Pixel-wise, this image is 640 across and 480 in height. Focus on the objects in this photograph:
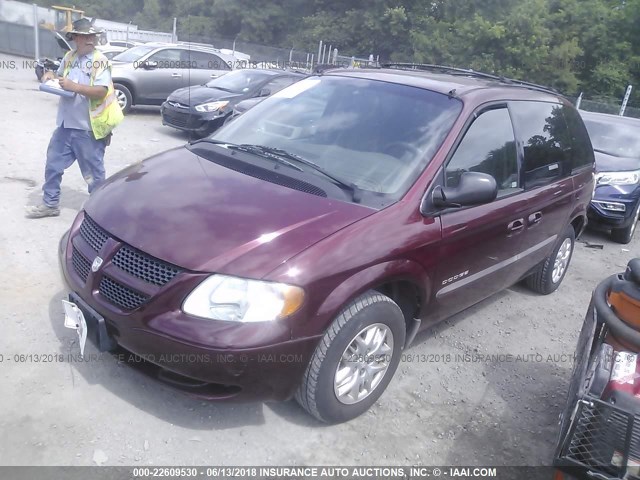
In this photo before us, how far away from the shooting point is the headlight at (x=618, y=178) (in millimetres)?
7348

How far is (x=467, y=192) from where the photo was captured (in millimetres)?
3045

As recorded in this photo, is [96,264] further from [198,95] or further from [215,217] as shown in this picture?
[198,95]

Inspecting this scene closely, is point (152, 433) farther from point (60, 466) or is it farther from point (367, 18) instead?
point (367, 18)

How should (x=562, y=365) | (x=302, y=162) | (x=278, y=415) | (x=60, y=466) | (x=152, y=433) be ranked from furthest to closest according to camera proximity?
(x=562, y=365) → (x=302, y=162) → (x=278, y=415) → (x=152, y=433) → (x=60, y=466)

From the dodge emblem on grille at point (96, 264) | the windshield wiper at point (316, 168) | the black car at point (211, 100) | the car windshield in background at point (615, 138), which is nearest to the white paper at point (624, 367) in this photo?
the windshield wiper at point (316, 168)

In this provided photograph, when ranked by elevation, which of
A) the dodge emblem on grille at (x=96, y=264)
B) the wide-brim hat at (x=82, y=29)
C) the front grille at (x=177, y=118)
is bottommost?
the front grille at (x=177, y=118)

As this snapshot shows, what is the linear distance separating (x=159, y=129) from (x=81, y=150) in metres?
6.29

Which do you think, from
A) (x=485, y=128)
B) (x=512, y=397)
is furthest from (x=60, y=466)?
(x=485, y=128)

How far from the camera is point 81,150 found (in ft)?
16.7

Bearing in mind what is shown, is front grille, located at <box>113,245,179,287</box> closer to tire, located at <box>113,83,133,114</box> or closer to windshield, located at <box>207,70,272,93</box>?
windshield, located at <box>207,70,272,93</box>

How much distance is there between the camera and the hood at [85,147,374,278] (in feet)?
8.29

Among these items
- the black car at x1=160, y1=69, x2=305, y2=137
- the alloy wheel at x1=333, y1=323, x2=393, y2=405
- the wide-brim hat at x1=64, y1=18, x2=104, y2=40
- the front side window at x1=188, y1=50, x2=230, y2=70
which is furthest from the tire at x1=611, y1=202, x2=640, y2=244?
the front side window at x1=188, y1=50, x2=230, y2=70

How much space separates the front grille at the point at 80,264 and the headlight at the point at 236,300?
0.73 meters

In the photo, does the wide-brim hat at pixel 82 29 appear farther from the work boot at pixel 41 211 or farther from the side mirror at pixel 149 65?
the side mirror at pixel 149 65
